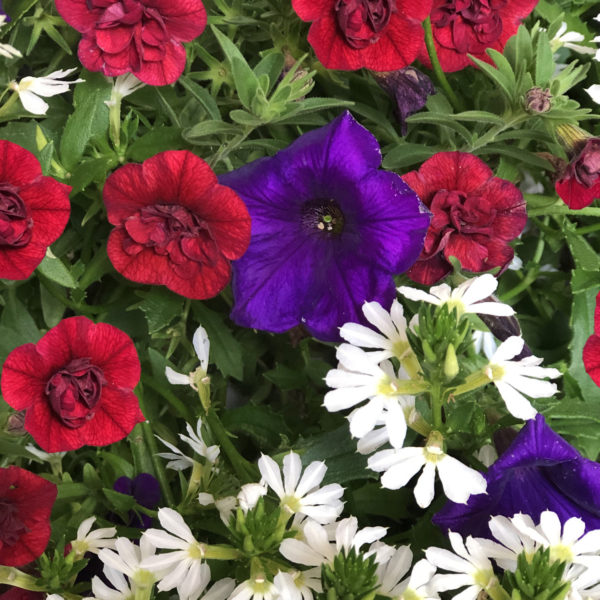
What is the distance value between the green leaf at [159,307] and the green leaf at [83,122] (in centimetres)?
11

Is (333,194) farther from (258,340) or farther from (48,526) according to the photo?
(48,526)

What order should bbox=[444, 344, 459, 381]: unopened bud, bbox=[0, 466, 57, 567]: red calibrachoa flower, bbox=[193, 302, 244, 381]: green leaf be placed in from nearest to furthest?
1. bbox=[444, 344, 459, 381]: unopened bud
2. bbox=[0, 466, 57, 567]: red calibrachoa flower
3. bbox=[193, 302, 244, 381]: green leaf

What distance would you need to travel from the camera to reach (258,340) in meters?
0.69

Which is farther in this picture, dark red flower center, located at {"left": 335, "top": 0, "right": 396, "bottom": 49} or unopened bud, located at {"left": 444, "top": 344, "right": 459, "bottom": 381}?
dark red flower center, located at {"left": 335, "top": 0, "right": 396, "bottom": 49}

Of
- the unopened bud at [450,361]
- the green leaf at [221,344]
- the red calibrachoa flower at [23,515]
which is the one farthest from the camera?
the green leaf at [221,344]

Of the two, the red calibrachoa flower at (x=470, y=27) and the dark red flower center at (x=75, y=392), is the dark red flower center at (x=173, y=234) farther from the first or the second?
the red calibrachoa flower at (x=470, y=27)

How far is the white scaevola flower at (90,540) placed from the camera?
506 millimetres

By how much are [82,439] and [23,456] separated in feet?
0.22

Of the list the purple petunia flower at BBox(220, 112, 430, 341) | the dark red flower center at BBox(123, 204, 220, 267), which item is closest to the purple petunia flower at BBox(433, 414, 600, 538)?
the purple petunia flower at BBox(220, 112, 430, 341)

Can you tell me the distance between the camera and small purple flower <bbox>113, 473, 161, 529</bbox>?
1.90 feet

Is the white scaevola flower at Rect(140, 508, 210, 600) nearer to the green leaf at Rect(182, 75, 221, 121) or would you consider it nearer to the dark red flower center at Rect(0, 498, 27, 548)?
the dark red flower center at Rect(0, 498, 27, 548)

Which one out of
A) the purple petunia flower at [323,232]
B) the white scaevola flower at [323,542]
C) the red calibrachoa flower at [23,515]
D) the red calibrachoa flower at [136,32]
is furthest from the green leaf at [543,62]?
the red calibrachoa flower at [23,515]

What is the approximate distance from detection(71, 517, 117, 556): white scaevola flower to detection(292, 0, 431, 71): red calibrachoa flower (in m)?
0.35

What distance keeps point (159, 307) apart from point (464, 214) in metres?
0.23
